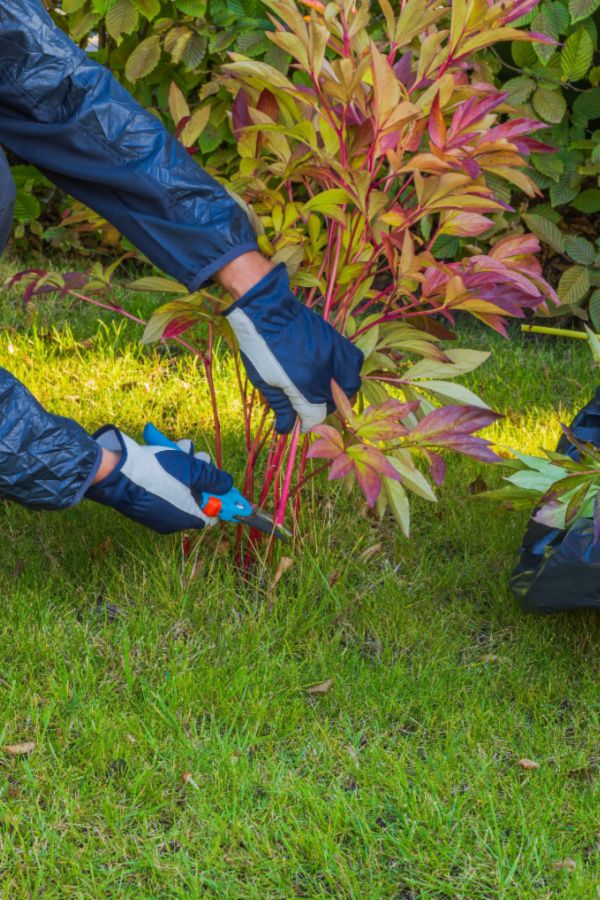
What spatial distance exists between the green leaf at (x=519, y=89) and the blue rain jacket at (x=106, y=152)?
1.85 m

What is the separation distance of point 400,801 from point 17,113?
138 cm

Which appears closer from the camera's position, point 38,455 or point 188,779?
point 188,779

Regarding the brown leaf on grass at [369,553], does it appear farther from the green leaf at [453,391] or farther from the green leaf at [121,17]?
the green leaf at [121,17]

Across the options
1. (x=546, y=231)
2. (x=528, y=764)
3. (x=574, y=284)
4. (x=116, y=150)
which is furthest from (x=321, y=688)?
(x=546, y=231)

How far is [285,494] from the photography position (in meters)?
2.14

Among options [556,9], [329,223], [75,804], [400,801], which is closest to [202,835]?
[75,804]

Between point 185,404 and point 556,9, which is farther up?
point 556,9

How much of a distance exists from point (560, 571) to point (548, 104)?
2.03 m

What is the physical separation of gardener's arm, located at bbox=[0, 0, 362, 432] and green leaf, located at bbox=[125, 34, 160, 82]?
184cm

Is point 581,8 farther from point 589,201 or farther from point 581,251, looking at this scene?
point 581,251

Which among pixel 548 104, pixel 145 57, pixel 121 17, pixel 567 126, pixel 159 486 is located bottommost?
pixel 159 486

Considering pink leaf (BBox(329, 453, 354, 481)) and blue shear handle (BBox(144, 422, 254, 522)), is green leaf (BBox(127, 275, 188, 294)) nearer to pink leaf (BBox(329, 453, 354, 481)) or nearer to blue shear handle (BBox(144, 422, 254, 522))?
blue shear handle (BBox(144, 422, 254, 522))

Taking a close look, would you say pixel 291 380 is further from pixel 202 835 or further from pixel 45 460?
pixel 202 835

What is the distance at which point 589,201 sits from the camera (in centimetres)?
368
